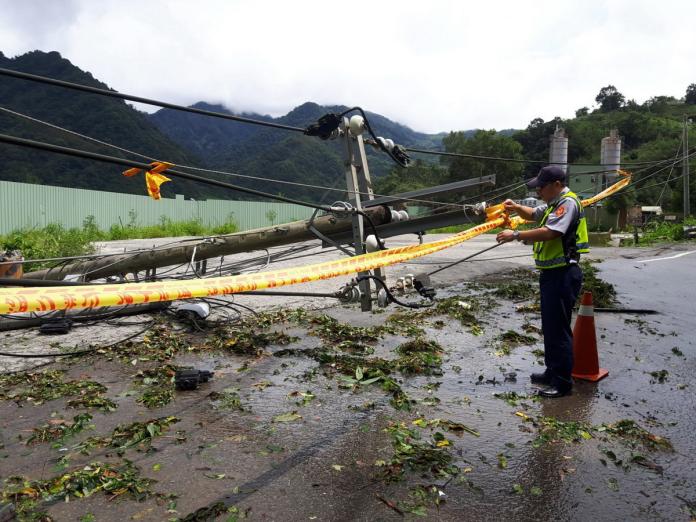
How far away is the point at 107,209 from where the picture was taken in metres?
30.2

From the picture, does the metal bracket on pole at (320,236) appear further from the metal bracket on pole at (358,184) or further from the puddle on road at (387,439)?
the puddle on road at (387,439)

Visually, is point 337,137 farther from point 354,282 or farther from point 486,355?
point 486,355

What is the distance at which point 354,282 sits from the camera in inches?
207

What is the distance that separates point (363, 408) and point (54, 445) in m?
2.21

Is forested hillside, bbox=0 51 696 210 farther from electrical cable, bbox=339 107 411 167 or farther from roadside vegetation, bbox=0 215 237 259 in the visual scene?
electrical cable, bbox=339 107 411 167

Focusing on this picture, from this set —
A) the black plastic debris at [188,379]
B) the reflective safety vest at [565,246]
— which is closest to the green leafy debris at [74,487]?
the black plastic debris at [188,379]

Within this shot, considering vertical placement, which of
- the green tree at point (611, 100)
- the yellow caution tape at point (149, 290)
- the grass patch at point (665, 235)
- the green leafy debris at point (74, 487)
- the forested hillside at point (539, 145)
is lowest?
the grass patch at point (665, 235)

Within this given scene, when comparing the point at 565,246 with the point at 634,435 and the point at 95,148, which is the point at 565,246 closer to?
the point at 634,435

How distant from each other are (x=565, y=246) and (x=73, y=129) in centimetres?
7151

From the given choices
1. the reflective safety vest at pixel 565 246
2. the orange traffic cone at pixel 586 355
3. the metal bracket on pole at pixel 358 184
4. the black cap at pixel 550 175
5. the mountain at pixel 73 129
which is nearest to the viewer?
the reflective safety vest at pixel 565 246

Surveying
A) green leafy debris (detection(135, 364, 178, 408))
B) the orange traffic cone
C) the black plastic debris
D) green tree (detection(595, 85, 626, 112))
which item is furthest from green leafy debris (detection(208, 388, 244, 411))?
green tree (detection(595, 85, 626, 112))

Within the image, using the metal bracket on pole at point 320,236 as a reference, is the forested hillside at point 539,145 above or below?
above

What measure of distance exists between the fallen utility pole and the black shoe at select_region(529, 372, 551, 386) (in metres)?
2.11

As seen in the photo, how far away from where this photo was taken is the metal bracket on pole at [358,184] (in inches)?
209
